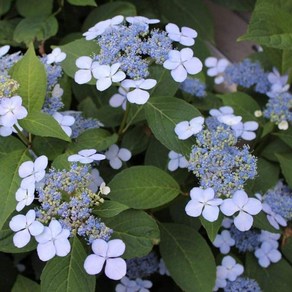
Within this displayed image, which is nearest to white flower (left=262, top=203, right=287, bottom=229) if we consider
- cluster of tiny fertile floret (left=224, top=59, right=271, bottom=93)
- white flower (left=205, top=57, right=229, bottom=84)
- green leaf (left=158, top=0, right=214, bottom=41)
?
cluster of tiny fertile floret (left=224, top=59, right=271, bottom=93)

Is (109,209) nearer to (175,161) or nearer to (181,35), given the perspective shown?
(175,161)

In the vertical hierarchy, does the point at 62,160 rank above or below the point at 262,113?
above

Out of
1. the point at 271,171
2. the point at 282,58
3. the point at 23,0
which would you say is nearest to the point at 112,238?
the point at 271,171

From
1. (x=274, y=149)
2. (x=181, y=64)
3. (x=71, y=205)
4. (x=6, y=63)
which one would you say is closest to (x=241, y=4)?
(x=274, y=149)

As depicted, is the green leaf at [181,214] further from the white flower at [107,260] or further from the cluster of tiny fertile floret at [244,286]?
the white flower at [107,260]

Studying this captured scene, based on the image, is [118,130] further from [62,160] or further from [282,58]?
[282,58]

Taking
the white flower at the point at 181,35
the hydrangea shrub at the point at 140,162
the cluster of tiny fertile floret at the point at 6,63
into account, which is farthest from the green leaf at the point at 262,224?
the cluster of tiny fertile floret at the point at 6,63

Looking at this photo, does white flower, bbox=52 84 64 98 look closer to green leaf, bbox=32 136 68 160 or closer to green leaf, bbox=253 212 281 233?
green leaf, bbox=32 136 68 160
